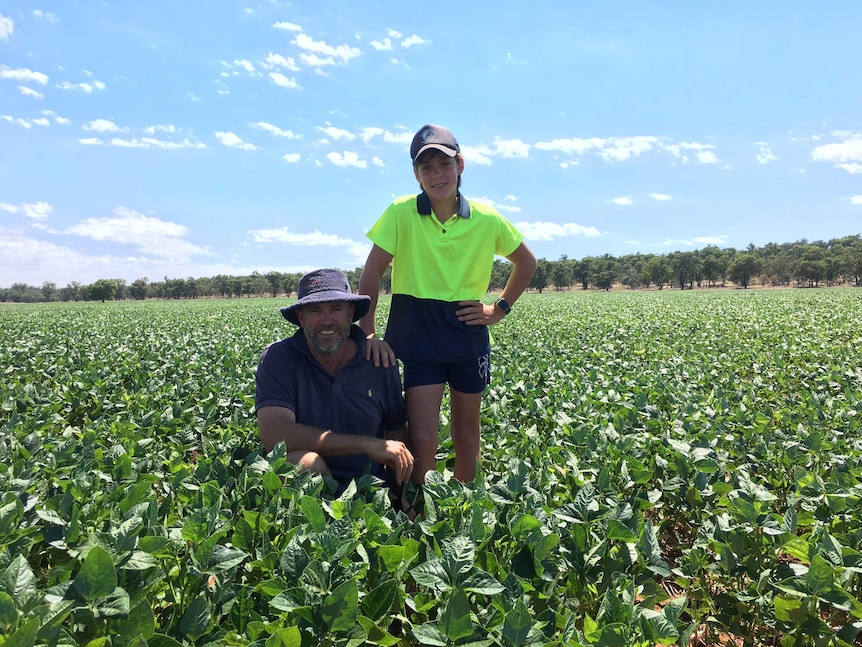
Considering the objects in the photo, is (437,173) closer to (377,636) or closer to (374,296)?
(374,296)

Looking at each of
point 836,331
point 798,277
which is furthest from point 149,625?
point 798,277

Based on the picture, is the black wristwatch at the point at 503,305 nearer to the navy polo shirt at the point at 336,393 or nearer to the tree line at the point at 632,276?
the navy polo shirt at the point at 336,393

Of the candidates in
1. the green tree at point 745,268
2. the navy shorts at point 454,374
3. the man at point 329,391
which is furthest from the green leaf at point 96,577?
the green tree at point 745,268

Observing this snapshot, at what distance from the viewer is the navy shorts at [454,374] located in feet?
10.2

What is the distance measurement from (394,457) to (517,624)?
138 centimetres

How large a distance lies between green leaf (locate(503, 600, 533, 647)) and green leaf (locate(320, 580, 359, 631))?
0.43 m

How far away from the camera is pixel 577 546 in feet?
6.23

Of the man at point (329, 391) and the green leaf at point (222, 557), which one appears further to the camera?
the man at point (329, 391)

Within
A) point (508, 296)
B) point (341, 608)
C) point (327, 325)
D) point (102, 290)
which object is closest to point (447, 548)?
point (341, 608)

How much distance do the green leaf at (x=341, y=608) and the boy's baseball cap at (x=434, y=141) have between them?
7.04 ft

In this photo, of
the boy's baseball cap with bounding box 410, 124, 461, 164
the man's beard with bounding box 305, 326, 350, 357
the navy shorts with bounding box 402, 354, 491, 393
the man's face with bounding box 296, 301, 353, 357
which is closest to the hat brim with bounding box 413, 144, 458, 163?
the boy's baseball cap with bounding box 410, 124, 461, 164

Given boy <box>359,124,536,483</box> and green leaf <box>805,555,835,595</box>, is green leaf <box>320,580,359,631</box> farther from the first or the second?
boy <box>359,124,536,483</box>

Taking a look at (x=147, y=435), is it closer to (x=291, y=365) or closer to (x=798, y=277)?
(x=291, y=365)

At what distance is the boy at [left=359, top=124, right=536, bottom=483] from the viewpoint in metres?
2.95
